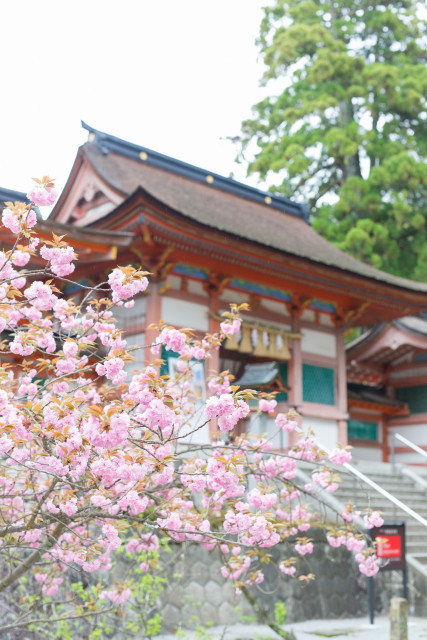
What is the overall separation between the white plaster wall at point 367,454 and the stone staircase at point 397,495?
4.62 m

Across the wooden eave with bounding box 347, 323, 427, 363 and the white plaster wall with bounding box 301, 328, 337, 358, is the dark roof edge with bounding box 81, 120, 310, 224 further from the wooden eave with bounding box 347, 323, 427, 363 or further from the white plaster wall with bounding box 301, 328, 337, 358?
the white plaster wall with bounding box 301, 328, 337, 358

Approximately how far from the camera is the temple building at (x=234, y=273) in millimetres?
12109

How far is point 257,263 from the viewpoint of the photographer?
1347cm

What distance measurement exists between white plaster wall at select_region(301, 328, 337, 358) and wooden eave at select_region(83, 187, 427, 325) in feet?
2.13

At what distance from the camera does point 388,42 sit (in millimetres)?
27141

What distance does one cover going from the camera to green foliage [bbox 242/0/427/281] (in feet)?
77.9

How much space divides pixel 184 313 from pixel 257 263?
1.56 metres

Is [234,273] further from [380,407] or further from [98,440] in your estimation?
[98,440]

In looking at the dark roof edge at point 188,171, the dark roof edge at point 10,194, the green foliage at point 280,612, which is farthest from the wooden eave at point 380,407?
the green foliage at point 280,612

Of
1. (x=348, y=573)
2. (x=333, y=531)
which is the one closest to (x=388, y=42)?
(x=348, y=573)

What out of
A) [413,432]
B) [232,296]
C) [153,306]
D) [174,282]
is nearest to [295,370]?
[232,296]

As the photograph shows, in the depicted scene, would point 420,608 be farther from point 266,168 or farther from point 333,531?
point 266,168

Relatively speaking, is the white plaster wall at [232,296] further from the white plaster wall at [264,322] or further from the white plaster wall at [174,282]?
the white plaster wall at [174,282]

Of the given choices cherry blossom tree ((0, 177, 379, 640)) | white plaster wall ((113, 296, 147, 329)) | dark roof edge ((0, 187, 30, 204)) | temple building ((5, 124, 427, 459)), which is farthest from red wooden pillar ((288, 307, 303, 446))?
cherry blossom tree ((0, 177, 379, 640))
